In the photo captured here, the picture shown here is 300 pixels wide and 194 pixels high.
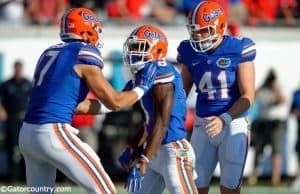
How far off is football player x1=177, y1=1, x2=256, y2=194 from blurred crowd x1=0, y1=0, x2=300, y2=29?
5.57 metres

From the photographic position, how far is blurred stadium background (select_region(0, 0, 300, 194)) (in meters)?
12.3

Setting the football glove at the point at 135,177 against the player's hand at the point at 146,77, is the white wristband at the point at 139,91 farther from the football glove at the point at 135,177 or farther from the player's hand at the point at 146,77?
the football glove at the point at 135,177

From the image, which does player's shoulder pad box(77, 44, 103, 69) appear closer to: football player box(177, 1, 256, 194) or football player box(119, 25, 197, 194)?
football player box(119, 25, 197, 194)

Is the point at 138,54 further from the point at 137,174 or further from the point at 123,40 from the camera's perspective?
the point at 123,40

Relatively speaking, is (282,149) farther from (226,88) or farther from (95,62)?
(95,62)

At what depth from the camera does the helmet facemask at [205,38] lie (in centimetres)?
694

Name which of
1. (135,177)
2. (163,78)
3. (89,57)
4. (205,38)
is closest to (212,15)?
(205,38)

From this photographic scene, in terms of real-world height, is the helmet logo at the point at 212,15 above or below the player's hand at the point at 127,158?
above

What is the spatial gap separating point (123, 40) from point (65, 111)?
6541 millimetres

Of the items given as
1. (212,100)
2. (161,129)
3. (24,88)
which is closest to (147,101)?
(161,129)

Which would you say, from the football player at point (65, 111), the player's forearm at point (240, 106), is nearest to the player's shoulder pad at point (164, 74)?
the football player at point (65, 111)

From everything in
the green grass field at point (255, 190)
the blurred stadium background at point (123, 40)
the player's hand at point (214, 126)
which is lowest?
the green grass field at point (255, 190)

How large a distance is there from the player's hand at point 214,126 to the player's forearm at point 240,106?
198mm

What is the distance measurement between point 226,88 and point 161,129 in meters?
1.08
